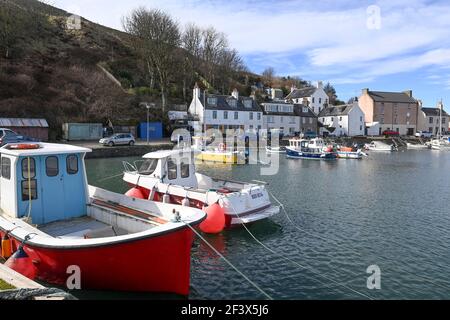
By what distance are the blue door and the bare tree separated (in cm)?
5380

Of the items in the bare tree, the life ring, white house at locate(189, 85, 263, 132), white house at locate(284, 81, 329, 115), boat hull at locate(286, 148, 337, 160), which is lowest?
boat hull at locate(286, 148, 337, 160)

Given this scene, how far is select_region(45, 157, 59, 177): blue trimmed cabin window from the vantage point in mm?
12444

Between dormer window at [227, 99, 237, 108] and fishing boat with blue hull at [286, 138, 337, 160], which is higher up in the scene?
dormer window at [227, 99, 237, 108]

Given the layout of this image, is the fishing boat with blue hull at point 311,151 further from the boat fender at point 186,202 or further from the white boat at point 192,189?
the boat fender at point 186,202

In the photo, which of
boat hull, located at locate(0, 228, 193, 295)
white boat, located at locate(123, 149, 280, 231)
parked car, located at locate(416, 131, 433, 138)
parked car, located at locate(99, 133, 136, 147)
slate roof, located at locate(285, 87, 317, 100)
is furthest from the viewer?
parked car, located at locate(416, 131, 433, 138)

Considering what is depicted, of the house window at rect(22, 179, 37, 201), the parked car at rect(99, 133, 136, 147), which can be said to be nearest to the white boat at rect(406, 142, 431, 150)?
the parked car at rect(99, 133, 136, 147)

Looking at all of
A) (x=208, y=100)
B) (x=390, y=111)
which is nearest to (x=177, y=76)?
(x=208, y=100)

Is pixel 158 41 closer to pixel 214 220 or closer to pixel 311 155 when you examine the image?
pixel 311 155

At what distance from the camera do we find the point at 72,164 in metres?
13.0

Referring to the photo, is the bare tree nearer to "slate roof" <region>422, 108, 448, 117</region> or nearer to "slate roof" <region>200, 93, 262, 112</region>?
"slate roof" <region>200, 93, 262, 112</region>

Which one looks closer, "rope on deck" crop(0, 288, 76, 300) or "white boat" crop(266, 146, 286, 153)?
"rope on deck" crop(0, 288, 76, 300)

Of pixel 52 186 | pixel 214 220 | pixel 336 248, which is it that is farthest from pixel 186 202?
pixel 336 248

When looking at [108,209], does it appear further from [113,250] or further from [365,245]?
[365,245]

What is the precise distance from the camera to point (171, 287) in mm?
10125
